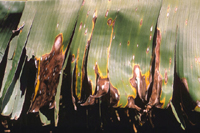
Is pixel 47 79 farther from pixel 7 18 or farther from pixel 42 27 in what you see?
pixel 7 18

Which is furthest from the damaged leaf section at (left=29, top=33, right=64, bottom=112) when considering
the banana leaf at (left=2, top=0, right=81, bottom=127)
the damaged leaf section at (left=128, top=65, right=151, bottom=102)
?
the damaged leaf section at (left=128, top=65, right=151, bottom=102)

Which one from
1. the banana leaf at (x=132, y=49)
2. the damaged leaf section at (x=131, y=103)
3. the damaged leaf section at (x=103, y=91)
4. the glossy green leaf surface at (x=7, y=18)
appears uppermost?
the glossy green leaf surface at (x=7, y=18)

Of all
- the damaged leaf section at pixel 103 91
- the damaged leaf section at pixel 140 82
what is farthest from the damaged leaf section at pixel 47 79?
the damaged leaf section at pixel 140 82

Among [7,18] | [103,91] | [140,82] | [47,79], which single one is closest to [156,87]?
[140,82]

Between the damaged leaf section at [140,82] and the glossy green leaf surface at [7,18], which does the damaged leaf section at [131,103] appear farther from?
the glossy green leaf surface at [7,18]

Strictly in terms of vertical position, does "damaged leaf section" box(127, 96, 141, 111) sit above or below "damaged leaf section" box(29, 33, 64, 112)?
below

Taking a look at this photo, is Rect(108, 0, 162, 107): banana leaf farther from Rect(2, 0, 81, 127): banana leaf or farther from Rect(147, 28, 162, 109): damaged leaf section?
Rect(2, 0, 81, 127): banana leaf
